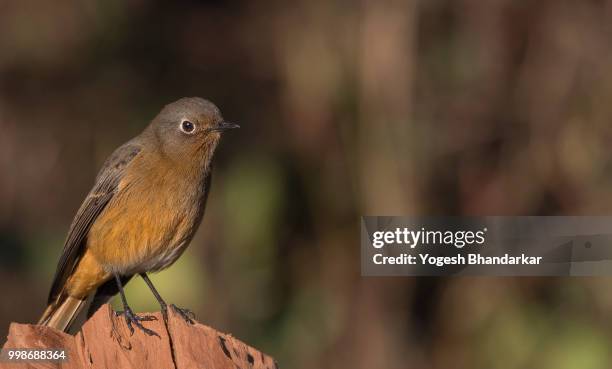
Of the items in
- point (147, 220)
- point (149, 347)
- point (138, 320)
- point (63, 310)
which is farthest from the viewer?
point (63, 310)

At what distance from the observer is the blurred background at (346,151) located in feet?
28.7

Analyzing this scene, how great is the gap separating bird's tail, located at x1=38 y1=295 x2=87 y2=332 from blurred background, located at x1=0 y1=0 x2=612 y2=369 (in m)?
1.89

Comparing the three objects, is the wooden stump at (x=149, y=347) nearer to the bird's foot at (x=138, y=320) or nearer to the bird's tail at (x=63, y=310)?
the bird's foot at (x=138, y=320)

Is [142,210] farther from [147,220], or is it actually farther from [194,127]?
[194,127]

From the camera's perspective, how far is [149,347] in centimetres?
473

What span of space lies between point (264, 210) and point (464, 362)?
1884 millimetres

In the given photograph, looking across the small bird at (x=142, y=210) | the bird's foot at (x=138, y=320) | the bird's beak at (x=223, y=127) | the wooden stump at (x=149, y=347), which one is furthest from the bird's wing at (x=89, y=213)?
the wooden stump at (x=149, y=347)

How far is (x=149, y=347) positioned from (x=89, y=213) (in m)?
1.82

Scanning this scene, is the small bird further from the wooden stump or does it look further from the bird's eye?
the wooden stump

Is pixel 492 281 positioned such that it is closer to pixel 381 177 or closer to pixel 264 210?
pixel 381 177

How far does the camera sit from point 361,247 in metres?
8.45

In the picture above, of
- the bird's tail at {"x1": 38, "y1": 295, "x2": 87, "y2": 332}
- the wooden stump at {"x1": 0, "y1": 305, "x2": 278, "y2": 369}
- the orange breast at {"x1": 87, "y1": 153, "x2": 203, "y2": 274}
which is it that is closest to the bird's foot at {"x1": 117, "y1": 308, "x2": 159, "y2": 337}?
the wooden stump at {"x1": 0, "y1": 305, "x2": 278, "y2": 369}

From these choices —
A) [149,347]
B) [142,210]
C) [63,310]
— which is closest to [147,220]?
[142,210]

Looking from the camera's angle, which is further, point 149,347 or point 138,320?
point 138,320
